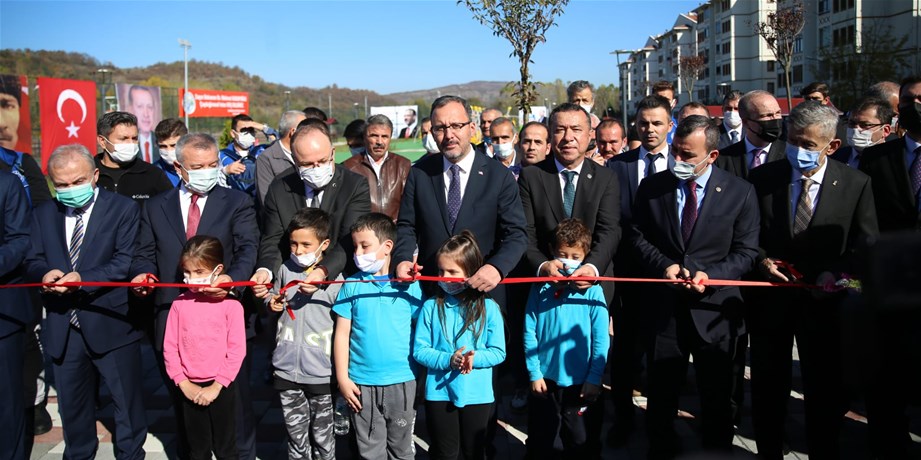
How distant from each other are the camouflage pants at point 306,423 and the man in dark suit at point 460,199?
0.98 meters

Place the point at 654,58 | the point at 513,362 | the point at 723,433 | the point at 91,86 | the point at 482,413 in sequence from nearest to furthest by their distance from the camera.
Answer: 1. the point at 482,413
2. the point at 723,433
3. the point at 513,362
4. the point at 91,86
5. the point at 654,58

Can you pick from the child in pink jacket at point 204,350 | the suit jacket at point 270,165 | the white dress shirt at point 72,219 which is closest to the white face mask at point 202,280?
the child in pink jacket at point 204,350

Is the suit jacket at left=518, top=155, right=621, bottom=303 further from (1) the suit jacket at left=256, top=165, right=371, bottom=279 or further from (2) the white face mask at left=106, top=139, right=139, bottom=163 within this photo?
(2) the white face mask at left=106, top=139, right=139, bottom=163

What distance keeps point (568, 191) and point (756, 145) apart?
1.58 m

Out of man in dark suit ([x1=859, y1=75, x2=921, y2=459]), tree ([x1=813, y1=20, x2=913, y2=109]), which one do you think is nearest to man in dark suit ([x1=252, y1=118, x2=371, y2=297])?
man in dark suit ([x1=859, y1=75, x2=921, y2=459])

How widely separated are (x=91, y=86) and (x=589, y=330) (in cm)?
2176

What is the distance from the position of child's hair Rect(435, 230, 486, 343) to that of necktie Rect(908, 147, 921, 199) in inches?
106

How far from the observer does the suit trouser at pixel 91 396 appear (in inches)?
163

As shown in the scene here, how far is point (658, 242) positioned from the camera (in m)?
4.40

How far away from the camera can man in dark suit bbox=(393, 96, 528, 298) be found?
435cm

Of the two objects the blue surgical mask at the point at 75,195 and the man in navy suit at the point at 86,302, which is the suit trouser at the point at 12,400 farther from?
the blue surgical mask at the point at 75,195

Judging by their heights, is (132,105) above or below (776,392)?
above

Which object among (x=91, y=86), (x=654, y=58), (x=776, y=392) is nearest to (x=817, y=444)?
(x=776, y=392)

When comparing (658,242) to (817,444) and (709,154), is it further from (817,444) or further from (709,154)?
(817,444)
